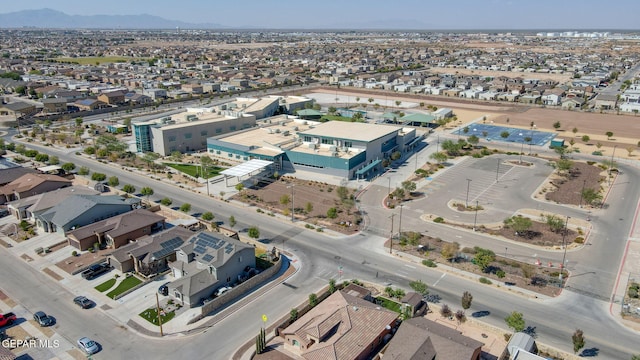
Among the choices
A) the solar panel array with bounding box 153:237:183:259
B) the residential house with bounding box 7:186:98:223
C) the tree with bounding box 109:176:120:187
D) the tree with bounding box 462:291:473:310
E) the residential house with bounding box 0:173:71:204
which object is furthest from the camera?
the tree with bounding box 109:176:120:187

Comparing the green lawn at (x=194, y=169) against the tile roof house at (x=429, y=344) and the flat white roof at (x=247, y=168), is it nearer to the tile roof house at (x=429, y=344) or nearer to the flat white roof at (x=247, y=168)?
the flat white roof at (x=247, y=168)

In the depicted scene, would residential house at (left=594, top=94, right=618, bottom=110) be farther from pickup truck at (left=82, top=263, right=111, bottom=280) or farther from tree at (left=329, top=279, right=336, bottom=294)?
pickup truck at (left=82, top=263, right=111, bottom=280)

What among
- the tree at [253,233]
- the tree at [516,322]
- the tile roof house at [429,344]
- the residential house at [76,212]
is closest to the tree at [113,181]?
the residential house at [76,212]

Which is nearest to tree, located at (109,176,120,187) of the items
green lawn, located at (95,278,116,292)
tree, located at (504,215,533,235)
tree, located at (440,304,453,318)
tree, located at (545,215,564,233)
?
green lawn, located at (95,278,116,292)

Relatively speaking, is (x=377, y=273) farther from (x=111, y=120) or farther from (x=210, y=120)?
(x=111, y=120)

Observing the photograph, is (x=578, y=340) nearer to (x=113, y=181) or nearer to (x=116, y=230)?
(x=116, y=230)

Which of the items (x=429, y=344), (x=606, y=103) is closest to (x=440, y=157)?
(x=429, y=344)
